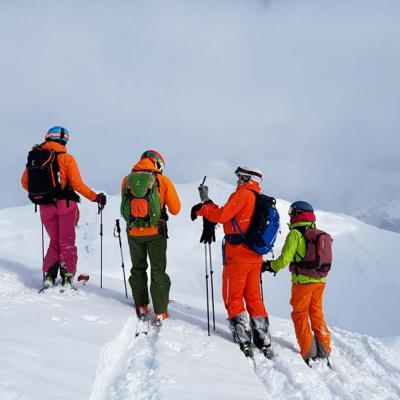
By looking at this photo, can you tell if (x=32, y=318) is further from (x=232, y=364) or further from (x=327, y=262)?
(x=327, y=262)

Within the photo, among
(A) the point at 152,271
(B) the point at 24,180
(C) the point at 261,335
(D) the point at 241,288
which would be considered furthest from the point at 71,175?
(C) the point at 261,335

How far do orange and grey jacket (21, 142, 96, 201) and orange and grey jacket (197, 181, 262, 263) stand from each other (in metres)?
2.53

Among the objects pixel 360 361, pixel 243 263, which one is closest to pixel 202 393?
pixel 243 263

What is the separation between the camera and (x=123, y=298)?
8.09 m

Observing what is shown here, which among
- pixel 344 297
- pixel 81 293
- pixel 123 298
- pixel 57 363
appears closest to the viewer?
pixel 57 363

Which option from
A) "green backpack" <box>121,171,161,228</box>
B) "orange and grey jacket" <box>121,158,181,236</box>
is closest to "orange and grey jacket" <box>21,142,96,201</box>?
"orange and grey jacket" <box>121,158,181,236</box>

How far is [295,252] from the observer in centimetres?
675

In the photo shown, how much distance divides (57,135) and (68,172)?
763 millimetres

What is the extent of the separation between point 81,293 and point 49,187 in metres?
2.10

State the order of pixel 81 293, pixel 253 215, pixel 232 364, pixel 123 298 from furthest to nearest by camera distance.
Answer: pixel 123 298
pixel 81 293
pixel 253 215
pixel 232 364

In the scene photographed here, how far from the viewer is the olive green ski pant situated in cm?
665

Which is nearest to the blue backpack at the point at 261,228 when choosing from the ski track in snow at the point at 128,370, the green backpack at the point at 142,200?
the green backpack at the point at 142,200

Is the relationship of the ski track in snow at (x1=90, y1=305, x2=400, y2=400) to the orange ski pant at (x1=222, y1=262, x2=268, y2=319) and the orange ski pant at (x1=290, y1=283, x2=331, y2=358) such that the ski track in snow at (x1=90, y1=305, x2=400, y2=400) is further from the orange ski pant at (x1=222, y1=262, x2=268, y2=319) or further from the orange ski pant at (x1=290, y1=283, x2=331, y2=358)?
the orange ski pant at (x1=222, y1=262, x2=268, y2=319)

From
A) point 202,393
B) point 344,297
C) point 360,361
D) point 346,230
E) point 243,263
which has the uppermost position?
point 243,263
